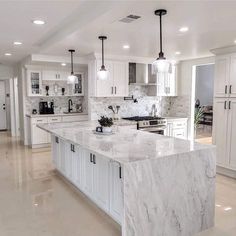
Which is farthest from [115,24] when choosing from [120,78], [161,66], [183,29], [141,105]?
[141,105]

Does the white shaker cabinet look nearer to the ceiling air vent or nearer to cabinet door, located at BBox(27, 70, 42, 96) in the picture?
the ceiling air vent

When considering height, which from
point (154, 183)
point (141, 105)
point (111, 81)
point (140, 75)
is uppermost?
point (140, 75)

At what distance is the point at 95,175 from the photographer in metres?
3.12

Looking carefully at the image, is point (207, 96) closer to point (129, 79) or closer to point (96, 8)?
point (129, 79)

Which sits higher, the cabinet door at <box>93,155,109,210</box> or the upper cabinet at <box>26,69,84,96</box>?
the upper cabinet at <box>26,69,84,96</box>

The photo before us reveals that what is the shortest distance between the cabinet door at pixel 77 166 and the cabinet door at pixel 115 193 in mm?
893

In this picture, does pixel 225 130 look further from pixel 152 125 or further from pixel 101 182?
pixel 101 182

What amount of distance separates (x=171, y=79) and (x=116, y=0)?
14.8 feet

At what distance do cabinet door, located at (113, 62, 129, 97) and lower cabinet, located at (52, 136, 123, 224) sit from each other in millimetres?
2049

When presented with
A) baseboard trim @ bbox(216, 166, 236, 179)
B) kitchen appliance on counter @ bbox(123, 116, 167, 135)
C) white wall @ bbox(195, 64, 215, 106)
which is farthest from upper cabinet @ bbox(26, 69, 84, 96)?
white wall @ bbox(195, 64, 215, 106)

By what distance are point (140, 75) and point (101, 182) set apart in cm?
384

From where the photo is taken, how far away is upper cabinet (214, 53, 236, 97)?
4.41 metres

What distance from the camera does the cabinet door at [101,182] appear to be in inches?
112

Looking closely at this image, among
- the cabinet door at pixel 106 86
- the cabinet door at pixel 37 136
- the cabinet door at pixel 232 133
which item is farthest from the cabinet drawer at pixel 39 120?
the cabinet door at pixel 232 133
